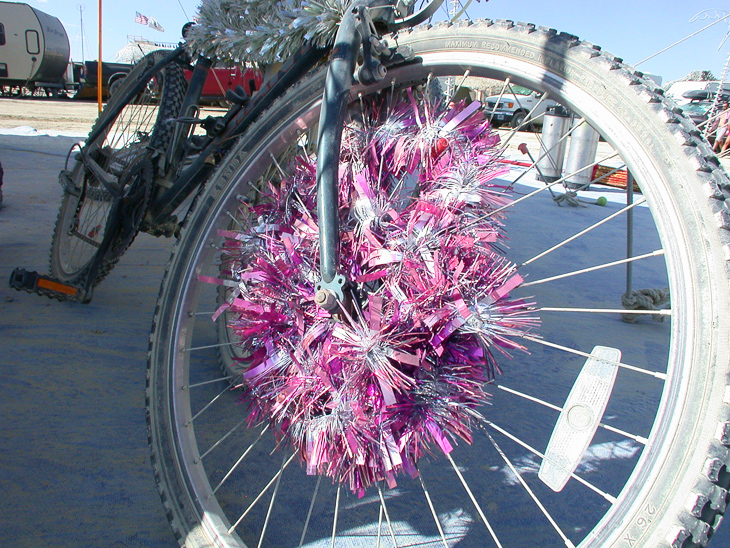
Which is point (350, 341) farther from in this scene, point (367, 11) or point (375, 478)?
point (367, 11)

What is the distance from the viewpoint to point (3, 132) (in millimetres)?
9141

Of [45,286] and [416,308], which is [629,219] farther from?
[45,286]

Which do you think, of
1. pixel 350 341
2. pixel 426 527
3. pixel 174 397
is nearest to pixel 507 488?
pixel 426 527

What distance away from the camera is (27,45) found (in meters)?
18.8

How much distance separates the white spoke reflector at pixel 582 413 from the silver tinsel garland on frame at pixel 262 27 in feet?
3.31

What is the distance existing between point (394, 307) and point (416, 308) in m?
0.05

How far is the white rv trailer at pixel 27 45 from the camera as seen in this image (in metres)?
18.4

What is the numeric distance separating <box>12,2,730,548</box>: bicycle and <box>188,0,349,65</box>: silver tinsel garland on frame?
0.09 metres

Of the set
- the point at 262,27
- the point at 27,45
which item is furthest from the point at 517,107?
the point at 27,45

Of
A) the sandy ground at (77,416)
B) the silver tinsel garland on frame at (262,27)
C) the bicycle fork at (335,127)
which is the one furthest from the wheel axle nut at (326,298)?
the sandy ground at (77,416)

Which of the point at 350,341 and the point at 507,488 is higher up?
the point at 350,341

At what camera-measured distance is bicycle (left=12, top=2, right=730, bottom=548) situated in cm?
82

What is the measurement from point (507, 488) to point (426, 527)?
1.08 feet

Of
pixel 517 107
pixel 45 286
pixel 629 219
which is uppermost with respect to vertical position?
pixel 517 107
